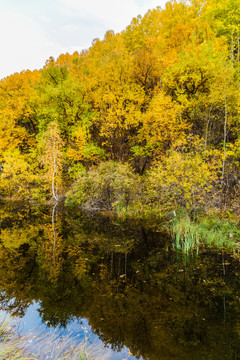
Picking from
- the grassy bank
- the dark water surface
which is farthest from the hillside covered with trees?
the dark water surface

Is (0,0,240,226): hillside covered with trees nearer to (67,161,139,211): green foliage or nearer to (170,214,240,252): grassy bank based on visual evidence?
(67,161,139,211): green foliage

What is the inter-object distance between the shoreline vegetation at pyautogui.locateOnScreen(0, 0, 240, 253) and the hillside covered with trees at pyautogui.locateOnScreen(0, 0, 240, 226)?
96 mm

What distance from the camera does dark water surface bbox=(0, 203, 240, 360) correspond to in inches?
167

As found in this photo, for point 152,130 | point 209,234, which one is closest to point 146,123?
point 152,130

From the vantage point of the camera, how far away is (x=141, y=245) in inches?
372

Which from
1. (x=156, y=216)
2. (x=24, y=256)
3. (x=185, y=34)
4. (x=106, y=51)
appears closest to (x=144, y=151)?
(x=156, y=216)

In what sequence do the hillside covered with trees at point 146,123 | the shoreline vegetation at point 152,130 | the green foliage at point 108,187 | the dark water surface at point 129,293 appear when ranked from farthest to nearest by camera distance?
the green foliage at point 108,187 → the hillside covered with trees at point 146,123 → the shoreline vegetation at point 152,130 → the dark water surface at point 129,293

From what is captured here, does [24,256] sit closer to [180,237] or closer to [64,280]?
[64,280]

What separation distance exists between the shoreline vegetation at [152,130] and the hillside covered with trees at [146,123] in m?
0.10

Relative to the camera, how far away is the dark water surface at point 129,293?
4254 millimetres

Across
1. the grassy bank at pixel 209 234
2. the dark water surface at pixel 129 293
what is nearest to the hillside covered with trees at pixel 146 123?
the grassy bank at pixel 209 234

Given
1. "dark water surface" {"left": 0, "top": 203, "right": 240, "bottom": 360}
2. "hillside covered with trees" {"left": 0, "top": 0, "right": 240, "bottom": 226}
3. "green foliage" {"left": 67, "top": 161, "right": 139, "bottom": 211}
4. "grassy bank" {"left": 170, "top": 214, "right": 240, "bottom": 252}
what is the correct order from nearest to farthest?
"dark water surface" {"left": 0, "top": 203, "right": 240, "bottom": 360}
"grassy bank" {"left": 170, "top": 214, "right": 240, "bottom": 252}
"hillside covered with trees" {"left": 0, "top": 0, "right": 240, "bottom": 226}
"green foliage" {"left": 67, "top": 161, "right": 139, "bottom": 211}

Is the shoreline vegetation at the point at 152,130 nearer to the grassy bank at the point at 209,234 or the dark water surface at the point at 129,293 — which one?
the grassy bank at the point at 209,234

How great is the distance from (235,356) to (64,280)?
475cm
